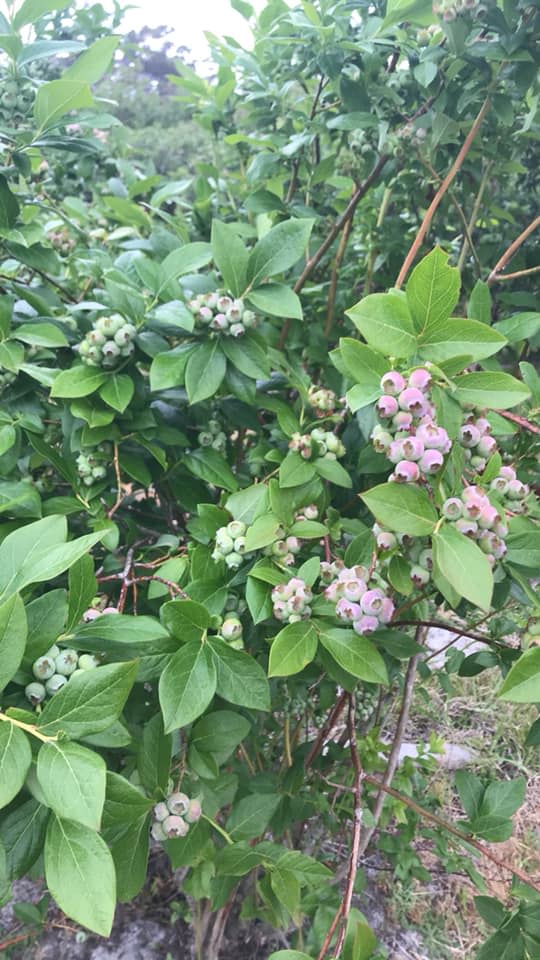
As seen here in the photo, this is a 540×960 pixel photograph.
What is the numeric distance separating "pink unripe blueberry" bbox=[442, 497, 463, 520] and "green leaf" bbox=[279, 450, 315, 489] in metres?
0.24

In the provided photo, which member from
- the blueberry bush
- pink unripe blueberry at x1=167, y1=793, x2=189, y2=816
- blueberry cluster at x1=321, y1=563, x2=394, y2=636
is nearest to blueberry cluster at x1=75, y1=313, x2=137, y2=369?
the blueberry bush

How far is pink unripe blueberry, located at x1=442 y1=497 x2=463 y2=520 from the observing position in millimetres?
599

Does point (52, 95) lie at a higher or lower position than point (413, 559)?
higher

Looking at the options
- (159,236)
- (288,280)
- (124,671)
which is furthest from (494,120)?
(124,671)

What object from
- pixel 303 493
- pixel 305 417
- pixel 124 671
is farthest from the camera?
pixel 305 417

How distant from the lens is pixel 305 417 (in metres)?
1.02

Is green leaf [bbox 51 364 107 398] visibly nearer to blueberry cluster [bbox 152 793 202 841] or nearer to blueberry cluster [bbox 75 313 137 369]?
blueberry cluster [bbox 75 313 137 369]

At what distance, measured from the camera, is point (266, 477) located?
96cm

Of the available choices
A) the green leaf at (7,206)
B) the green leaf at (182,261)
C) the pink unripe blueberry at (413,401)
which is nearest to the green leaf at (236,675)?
the pink unripe blueberry at (413,401)

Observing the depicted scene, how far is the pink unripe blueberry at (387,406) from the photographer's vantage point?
0.61 meters

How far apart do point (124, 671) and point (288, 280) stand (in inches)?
37.0

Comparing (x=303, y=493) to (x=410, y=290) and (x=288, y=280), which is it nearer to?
(x=410, y=290)

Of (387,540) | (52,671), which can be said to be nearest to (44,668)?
(52,671)

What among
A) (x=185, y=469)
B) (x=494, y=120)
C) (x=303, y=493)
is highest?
(x=494, y=120)
